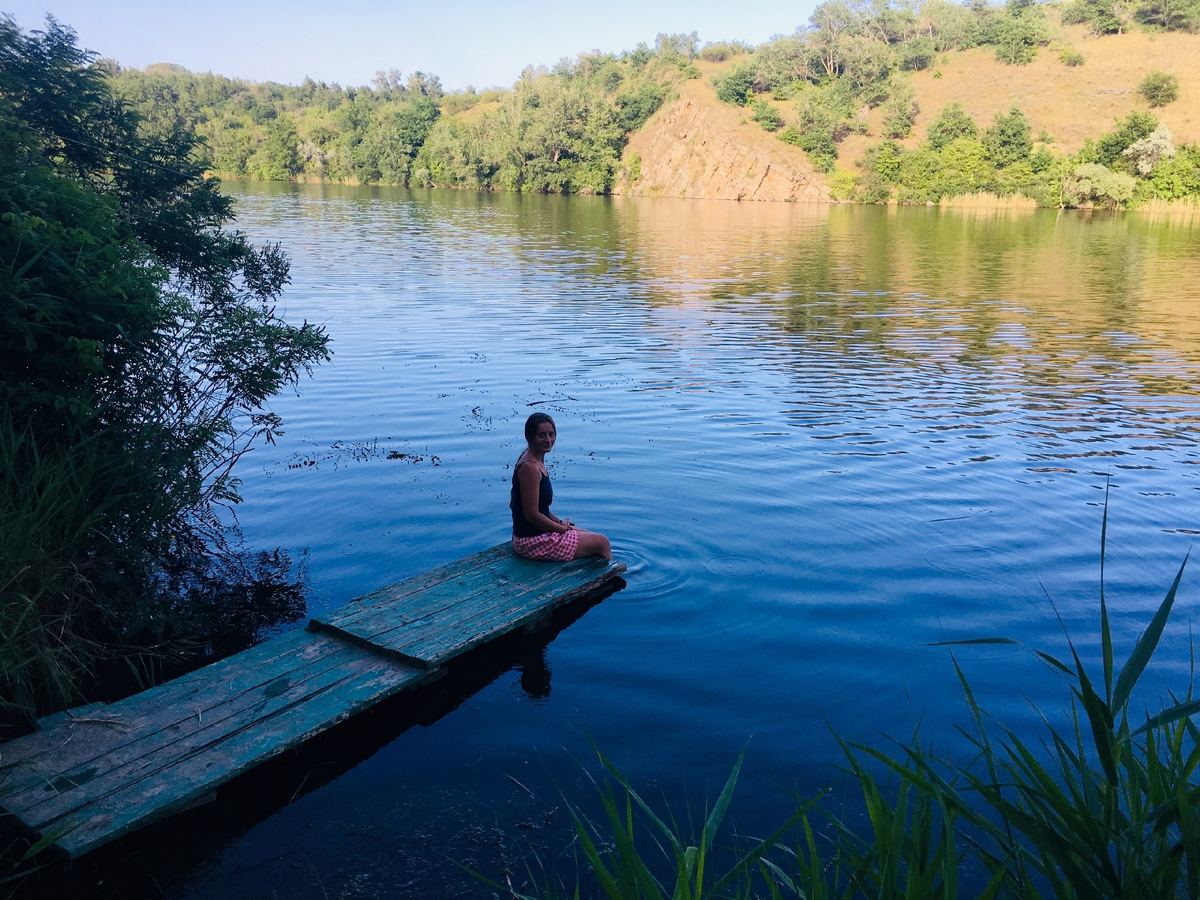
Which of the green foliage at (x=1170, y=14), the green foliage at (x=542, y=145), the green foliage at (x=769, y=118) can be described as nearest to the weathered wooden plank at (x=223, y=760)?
the green foliage at (x=542, y=145)

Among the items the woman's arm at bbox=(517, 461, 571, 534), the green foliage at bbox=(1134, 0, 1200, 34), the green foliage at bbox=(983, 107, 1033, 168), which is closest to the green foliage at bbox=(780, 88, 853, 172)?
the green foliage at bbox=(983, 107, 1033, 168)

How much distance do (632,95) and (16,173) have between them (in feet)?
382

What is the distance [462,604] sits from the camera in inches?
277

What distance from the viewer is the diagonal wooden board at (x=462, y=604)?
629 centimetres

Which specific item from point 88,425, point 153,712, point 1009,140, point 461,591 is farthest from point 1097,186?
point 153,712

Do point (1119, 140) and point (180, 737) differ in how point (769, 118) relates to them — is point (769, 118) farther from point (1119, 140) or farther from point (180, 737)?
point (180, 737)

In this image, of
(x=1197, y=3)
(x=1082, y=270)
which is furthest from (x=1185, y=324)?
(x=1197, y=3)

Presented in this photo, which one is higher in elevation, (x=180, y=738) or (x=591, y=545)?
(x=591, y=545)

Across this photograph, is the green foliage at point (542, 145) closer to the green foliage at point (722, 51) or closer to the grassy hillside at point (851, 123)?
the grassy hillside at point (851, 123)

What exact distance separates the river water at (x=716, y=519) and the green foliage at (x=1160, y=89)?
73.5 metres

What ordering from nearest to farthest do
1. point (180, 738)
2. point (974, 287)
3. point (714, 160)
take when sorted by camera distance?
point (180, 738) < point (974, 287) < point (714, 160)

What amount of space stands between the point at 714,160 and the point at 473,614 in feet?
320

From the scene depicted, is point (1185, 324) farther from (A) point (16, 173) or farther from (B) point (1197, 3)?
(B) point (1197, 3)

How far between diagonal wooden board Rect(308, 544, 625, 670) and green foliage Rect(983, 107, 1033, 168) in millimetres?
86531
